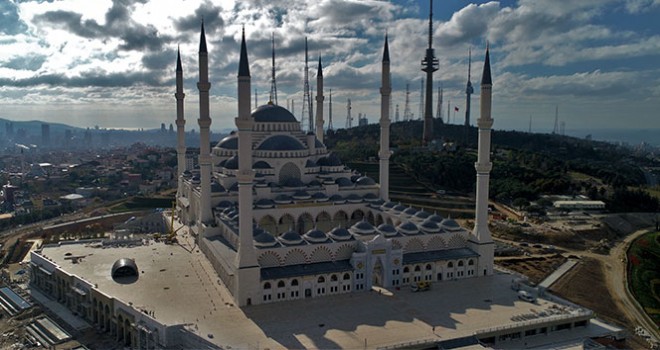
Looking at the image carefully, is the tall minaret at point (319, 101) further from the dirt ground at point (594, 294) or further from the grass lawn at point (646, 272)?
the grass lawn at point (646, 272)

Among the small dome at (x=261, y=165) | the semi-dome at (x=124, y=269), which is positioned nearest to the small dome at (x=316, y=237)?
the semi-dome at (x=124, y=269)

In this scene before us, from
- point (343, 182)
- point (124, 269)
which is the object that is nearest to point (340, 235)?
point (343, 182)

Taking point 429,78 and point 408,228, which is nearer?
point 408,228

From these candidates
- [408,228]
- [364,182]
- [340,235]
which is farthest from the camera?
[364,182]

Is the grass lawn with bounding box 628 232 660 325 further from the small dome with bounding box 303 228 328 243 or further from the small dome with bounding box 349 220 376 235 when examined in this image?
the small dome with bounding box 303 228 328 243

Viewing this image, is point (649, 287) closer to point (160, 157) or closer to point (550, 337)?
point (550, 337)

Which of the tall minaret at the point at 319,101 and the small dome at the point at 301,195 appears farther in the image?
the tall minaret at the point at 319,101

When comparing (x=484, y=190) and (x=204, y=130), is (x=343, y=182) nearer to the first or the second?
(x=204, y=130)
